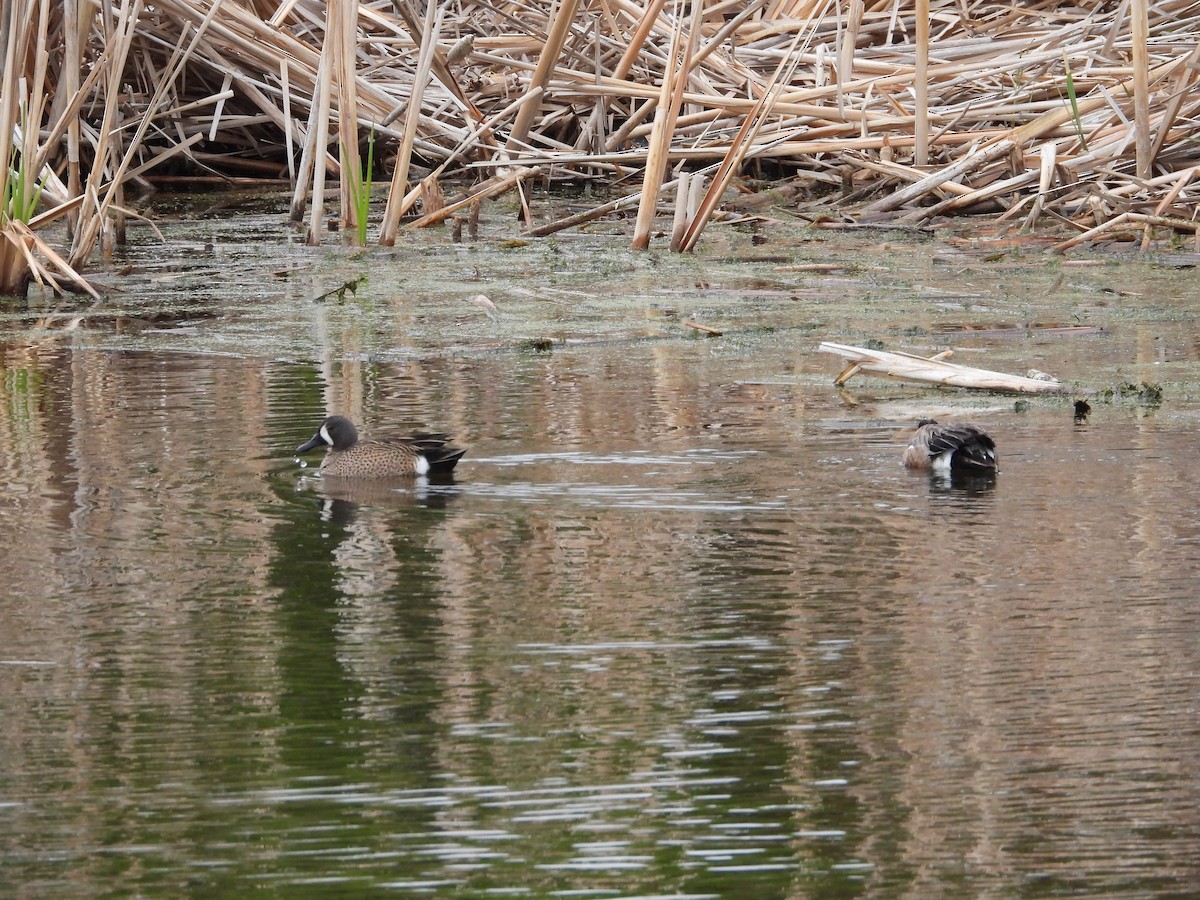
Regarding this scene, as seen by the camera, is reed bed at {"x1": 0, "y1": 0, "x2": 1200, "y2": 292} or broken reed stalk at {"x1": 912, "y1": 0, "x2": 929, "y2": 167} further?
broken reed stalk at {"x1": 912, "y1": 0, "x2": 929, "y2": 167}

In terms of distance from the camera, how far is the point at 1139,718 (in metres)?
3.10

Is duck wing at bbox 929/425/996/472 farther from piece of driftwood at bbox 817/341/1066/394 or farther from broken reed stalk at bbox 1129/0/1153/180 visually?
broken reed stalk at bbox 1129/0/1153/180

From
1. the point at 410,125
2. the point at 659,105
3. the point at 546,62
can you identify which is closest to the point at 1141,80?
the point at 659,105

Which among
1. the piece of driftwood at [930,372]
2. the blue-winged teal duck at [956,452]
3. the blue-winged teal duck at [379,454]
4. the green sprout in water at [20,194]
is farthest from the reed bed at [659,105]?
the blue-winged teal duck at [956,452]

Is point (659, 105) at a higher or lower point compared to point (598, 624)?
higher

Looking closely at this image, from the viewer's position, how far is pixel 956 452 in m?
5.11

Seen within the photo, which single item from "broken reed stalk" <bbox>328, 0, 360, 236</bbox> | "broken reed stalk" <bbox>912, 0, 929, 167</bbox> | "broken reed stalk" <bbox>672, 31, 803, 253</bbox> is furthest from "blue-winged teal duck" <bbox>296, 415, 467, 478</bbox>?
"broken reed stalk" <bbox>912, 0, 929, 167</bbox>

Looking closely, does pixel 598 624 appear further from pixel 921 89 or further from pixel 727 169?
pixel 921 89

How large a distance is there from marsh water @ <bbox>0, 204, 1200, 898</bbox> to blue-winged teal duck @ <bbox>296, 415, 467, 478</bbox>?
0.23 ft

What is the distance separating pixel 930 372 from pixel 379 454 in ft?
6.99

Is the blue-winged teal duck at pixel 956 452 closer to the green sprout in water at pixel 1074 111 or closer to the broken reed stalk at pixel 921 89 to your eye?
the green sprout in water at pixel 1074 111

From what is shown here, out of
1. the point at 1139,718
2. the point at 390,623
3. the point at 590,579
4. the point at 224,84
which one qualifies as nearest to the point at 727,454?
the point at 590,579

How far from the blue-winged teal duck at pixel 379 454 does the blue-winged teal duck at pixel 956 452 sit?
1.24m

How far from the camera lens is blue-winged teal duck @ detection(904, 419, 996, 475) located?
16.8 feet
